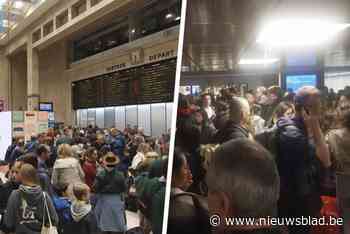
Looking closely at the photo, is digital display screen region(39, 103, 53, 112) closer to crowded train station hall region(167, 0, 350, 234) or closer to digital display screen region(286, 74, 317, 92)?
crowded train station hall region(167, 0, 350, 234)

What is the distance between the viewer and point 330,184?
61.2 inches

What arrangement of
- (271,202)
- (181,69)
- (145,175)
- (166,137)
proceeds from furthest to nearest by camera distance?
(145,175) < (166,137) < (181,69) < (271,202)

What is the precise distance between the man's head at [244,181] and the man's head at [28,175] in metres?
1.16

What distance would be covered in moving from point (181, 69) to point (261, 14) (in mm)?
468

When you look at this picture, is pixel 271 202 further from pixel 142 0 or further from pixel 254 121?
pixel 142 0

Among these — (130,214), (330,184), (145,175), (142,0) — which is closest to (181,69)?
(142,0)

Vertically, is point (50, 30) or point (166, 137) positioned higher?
point (50, 30)

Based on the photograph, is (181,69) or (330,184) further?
(181,69)

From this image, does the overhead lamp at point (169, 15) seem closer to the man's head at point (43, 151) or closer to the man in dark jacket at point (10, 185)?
the man's head at point (43, 151)

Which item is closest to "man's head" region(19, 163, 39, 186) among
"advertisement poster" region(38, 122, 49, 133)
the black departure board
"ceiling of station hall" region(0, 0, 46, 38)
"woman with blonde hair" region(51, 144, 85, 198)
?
"woman with blonde hair" region(51, 144, 85, 198)

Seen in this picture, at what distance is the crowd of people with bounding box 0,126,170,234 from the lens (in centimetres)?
209

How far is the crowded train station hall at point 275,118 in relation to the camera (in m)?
1.53

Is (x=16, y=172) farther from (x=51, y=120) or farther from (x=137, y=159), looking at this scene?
(x=137, y=159)

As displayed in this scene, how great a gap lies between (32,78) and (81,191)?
0.80 m
